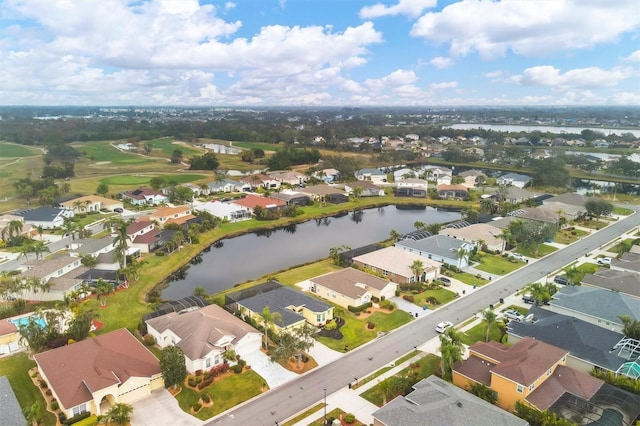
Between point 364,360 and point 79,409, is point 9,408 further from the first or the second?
point 364,360

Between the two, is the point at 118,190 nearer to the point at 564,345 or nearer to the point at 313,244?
the point at 313,244

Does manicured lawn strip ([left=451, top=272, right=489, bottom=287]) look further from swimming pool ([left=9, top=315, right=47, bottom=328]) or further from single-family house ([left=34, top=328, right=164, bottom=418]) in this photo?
swimming pool ([left=9, top=315, right=47, bottom=328])

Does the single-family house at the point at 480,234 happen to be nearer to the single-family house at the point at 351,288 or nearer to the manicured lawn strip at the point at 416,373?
the single-family house at the point at 351,288

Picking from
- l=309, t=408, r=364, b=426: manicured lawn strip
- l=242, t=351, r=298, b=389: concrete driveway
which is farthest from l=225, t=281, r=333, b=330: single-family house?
l=309, t=408, r=364, b=426: manicured lawn strip

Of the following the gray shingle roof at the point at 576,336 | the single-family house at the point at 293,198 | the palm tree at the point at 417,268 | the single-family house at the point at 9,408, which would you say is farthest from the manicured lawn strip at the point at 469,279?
the single-family house at the point at 9,408

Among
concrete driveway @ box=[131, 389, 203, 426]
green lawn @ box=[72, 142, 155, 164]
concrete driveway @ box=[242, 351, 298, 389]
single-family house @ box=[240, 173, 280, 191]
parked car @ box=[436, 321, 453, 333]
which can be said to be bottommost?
concrete driveway @ box=[131, 389, 203, 426]

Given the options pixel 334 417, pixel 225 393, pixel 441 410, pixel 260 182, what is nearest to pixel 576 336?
pixel 441 410
